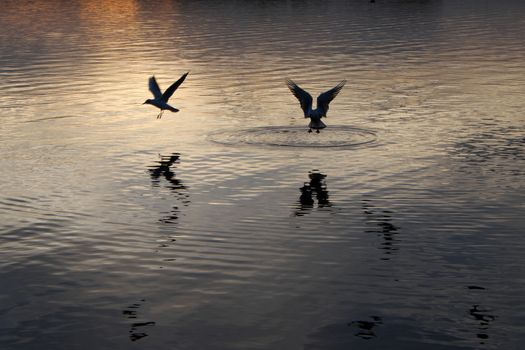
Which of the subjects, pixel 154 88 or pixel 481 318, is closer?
pixel 481 318

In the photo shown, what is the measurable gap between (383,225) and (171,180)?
7.09m

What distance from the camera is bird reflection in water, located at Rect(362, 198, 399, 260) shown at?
20766 millimetres

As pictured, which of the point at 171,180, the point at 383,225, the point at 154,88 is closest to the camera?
the point at 383,225

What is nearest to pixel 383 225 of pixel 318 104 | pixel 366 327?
pixel 366 327

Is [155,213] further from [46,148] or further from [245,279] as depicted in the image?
[46,148]

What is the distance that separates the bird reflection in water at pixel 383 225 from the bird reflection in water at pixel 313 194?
1013 mm

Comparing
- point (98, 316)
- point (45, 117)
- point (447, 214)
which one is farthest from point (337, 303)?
point (45, 117)

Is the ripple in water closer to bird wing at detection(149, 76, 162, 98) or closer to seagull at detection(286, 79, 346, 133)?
seagull at detection(286, 79, 346, 133)

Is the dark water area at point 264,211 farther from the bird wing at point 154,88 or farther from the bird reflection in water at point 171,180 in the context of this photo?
the bird wing at point 154,88

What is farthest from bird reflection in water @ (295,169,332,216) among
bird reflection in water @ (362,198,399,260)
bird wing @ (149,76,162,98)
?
bird wing @ (149,76,162,98)

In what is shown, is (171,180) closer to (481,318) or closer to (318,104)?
(318,104)

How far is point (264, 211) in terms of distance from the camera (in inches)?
941

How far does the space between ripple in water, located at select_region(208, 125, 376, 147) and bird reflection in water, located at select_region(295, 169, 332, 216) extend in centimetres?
415

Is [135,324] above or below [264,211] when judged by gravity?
below
